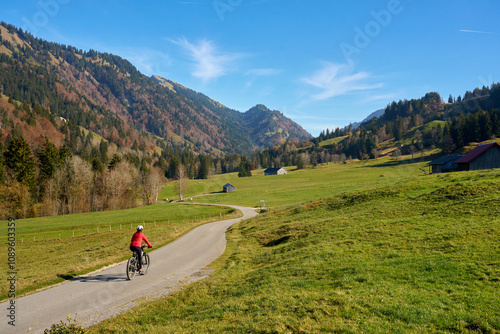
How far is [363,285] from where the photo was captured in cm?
1022

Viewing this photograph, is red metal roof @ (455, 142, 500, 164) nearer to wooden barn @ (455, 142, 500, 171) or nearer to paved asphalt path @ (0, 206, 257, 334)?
wooden barn @ (455, 142, 500, 171)

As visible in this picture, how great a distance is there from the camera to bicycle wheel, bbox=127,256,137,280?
14.5 metres

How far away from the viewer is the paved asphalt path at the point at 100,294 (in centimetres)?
963

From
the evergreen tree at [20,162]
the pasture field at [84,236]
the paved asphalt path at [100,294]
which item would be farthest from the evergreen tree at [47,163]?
the paved asphalt path at [100,294]

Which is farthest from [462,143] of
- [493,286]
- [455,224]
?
[493,286]

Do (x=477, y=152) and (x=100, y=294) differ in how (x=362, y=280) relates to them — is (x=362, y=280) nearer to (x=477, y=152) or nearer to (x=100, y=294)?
(x=100, y=294)

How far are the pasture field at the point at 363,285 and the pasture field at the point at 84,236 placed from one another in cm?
936

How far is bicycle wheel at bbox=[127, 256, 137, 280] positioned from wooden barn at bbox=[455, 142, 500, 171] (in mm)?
64549

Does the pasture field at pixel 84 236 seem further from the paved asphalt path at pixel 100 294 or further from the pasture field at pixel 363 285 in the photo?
the pasture field at pixel 363 285

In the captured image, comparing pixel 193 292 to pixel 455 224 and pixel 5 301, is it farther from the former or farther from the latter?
pixel 455 224

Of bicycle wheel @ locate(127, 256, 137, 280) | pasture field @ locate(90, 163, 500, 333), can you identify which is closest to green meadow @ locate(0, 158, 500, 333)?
pasture field @ locate(90, 163, 500, 333)

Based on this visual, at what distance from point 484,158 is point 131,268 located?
6595 centimetres

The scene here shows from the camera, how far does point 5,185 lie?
67.4 metres

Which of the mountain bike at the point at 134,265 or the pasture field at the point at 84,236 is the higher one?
the mountain bike at the point at 134,265
